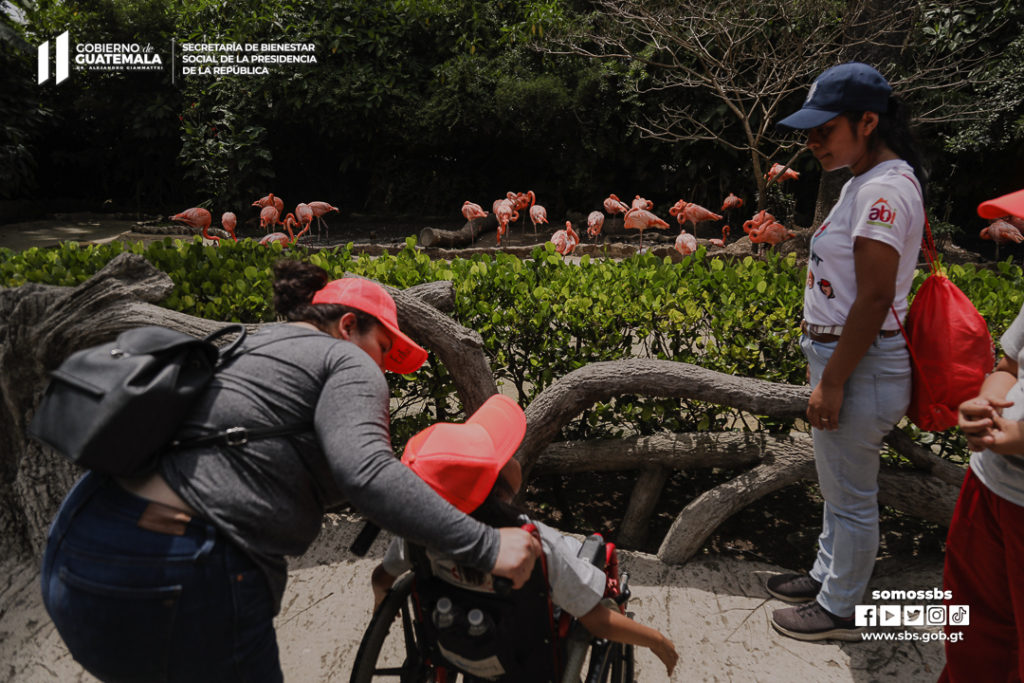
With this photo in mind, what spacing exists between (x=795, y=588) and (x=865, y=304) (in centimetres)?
133

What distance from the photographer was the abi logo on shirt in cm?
213

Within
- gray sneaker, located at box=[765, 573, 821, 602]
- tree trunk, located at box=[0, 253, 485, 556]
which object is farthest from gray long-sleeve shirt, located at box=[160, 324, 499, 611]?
gray sneaker, located at box=[765, 573, 821, 602]

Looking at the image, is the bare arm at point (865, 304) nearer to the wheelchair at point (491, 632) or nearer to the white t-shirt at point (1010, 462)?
the white t-shirt at point (1010, 462)

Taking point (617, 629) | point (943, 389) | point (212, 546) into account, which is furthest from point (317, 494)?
point (943, 389)

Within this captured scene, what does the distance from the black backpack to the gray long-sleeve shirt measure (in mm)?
35

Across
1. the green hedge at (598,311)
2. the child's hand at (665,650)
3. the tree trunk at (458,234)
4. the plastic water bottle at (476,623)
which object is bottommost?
the tree trunk at (458,234)

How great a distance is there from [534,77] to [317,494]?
15.4 m

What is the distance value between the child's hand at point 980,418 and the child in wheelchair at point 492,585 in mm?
945

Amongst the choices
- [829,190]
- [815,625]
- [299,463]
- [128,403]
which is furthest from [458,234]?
[128,403]

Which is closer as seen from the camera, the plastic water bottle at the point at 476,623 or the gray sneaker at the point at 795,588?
the plastic water bottle at the point at 476,623

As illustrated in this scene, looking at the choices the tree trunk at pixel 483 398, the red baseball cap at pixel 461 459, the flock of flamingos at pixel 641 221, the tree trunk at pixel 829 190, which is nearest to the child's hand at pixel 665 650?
the red baseball cap at pixel 461 459

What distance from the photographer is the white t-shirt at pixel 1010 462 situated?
1.82 meters

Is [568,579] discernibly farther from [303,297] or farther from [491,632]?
[303,297]

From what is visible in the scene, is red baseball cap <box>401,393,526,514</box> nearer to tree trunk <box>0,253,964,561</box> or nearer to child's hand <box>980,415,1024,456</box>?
child's hand <box>980,415,1024,456</box>
